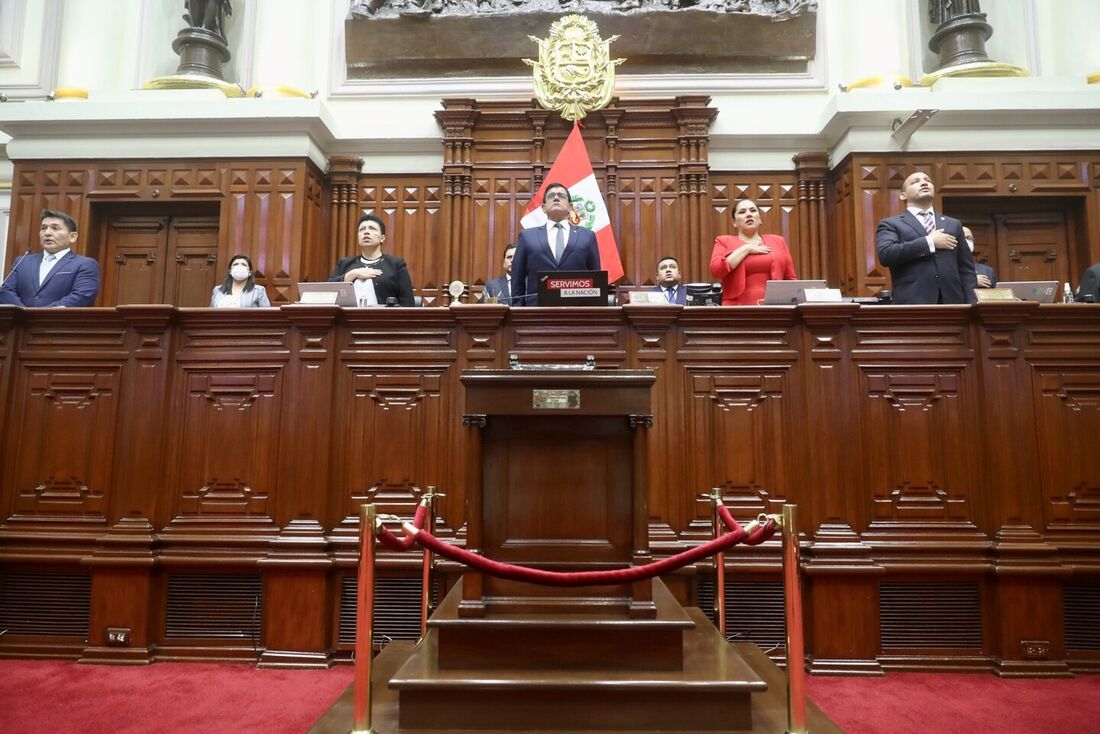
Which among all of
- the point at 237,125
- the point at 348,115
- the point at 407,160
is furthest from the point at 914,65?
Answer: the point at 237,125

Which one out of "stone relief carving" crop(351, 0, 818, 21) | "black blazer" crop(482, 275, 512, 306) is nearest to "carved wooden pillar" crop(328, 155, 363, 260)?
"stone relief carving" crop(351, 0, 818, 21)

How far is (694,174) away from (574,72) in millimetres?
1455

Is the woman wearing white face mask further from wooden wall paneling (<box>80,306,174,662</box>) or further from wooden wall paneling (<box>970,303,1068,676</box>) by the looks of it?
wooden wall paneling (<box>970,303,1068,676</box>)

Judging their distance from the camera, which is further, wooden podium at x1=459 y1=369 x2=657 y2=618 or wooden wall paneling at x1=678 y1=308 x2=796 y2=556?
wooden wall paneling at x1=678 y1=308 x2=796 y2=556

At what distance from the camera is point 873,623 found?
134 inches

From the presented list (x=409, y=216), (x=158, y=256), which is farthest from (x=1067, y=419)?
(x=158, y=256)

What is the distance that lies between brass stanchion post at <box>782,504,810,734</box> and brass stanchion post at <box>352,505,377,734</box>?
4.24 ft

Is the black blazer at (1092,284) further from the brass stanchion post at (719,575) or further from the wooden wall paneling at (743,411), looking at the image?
the brass stanchion post at (719,575)

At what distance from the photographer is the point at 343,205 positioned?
6.94m

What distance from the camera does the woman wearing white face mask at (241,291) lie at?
16.4 ft

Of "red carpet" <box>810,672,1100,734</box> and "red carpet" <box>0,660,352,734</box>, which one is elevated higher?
"red carpet" <box>810,672,1100,734</box>

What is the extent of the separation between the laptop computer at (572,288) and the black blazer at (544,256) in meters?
0.53

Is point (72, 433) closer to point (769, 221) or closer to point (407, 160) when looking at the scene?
point (407, 160)

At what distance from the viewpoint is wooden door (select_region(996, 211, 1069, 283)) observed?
6.50 metres
